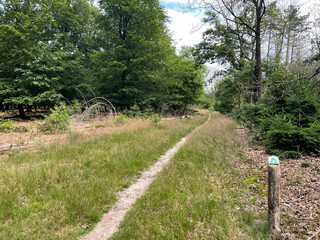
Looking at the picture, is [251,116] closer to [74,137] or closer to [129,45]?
[74,137]

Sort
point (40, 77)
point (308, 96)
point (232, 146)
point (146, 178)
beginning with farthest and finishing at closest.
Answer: point (40, 77) < point (232, 146) < point (308, 96) < point (146, 178)

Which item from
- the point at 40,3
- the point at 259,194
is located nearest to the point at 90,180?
the point at 259,194

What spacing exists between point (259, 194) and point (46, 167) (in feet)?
20.5

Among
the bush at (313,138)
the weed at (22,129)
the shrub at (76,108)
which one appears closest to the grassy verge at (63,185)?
the weed at (22,129)

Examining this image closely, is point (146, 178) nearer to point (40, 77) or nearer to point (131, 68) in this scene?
point (131, 68)

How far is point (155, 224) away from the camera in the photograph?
3041 millimetres

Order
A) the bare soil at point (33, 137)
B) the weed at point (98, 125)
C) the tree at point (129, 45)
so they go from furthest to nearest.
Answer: the tree at point (129, 45)
the weed at point (98, 125)
the bare soil at point (33, 137)

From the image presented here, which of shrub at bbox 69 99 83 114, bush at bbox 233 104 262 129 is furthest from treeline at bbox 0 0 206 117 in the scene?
bush at bbox 233 104 262 129

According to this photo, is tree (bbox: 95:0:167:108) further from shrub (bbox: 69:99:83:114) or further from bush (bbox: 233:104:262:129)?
bush (bbox: 233:104:262:129)

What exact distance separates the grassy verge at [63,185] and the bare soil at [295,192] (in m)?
3.64

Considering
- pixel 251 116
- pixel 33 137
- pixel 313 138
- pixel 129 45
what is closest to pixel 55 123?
pixel 33 137

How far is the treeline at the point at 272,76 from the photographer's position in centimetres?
582

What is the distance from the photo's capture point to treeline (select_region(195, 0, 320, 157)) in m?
5.82

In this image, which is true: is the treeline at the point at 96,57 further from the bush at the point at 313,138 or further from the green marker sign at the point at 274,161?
the green marker sign at the point at 274,161
